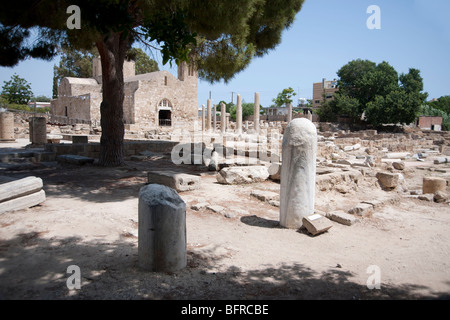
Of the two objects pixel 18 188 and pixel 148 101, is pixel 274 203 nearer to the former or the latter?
pixel 18 188

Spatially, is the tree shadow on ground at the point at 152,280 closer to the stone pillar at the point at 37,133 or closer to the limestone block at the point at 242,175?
the limestone block at the point at 242,175

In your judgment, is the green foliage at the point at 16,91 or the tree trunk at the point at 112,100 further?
the green foliage at the point at 16,91

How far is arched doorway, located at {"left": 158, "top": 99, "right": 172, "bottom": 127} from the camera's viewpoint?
103ft

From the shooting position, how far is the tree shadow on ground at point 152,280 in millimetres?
2893

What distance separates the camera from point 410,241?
495 cm

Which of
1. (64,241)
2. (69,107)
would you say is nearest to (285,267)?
(64,241)

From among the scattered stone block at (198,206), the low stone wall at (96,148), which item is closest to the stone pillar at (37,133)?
the low stone wall at (96,148)

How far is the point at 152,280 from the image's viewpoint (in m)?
3.12

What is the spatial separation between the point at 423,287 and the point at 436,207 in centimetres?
476

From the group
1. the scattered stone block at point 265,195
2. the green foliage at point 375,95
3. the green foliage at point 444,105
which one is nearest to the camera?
the scattered stone block at point 265,195

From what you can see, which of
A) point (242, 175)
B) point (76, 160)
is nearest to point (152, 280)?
point (242, 175)

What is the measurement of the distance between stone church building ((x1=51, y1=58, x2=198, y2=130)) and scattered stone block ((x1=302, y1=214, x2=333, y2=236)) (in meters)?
24.1

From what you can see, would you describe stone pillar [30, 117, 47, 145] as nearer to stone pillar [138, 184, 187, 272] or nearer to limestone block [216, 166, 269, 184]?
limestone block [216, 166, 269, 184]

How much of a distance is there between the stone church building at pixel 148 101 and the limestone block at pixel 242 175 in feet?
67.4
